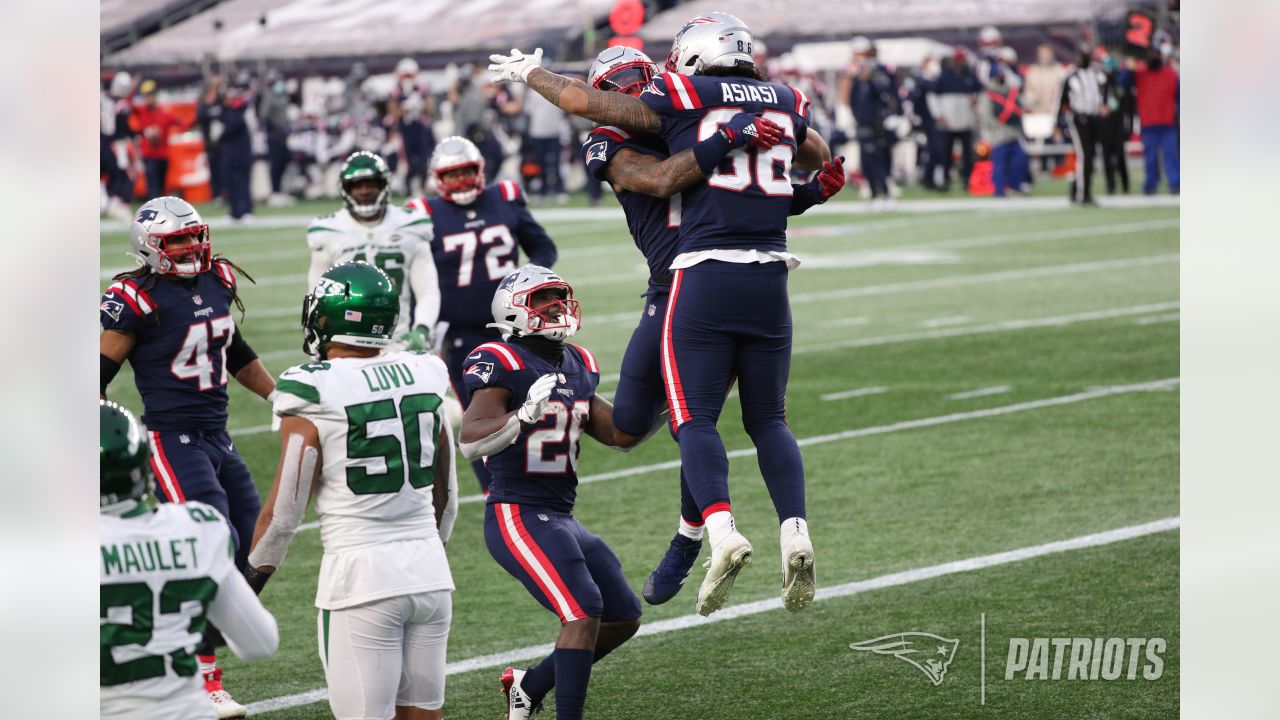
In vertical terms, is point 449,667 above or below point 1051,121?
below

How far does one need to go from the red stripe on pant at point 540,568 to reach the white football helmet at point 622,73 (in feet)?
5.03

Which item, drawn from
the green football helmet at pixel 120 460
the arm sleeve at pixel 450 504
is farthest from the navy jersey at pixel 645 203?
the green football helmet at pixel 120 460

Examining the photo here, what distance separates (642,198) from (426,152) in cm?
2308

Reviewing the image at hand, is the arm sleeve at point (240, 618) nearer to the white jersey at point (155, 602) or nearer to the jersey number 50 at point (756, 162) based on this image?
the white jersey at point (155, 602)

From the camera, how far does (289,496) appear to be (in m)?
4.67

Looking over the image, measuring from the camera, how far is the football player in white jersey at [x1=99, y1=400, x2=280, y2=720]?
3.85m

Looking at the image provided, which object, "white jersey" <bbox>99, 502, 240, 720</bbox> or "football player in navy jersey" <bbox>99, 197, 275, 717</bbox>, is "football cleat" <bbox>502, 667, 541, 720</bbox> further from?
"white jersey" <bbox>99, 502, 240, 720</bbox>

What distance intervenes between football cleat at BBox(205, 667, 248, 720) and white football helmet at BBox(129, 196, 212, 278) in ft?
4.58

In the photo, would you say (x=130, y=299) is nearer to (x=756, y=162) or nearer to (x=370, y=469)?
(x=370, y=469)
